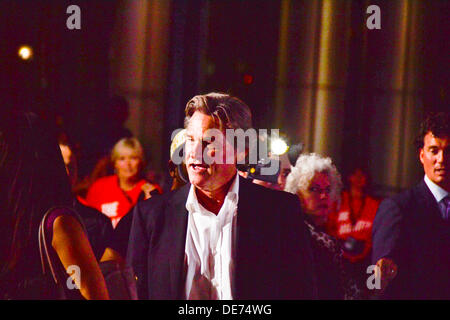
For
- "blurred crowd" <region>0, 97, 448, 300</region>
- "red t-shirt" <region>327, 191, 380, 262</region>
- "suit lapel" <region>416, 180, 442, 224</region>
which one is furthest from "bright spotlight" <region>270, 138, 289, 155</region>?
"suit lapel" <region>416, 180, 442, 224</region>

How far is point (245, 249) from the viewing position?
3000mm

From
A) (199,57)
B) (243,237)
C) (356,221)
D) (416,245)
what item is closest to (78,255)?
(243,237)

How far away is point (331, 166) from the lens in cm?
353

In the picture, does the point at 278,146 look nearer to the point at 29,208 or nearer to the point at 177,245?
the point at 177,245

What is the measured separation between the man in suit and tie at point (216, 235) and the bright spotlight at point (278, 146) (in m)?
0.36

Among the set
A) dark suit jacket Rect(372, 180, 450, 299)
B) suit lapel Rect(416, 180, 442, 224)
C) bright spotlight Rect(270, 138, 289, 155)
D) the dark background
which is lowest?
dark suit jacket Rect(372, 180, 450, 299)

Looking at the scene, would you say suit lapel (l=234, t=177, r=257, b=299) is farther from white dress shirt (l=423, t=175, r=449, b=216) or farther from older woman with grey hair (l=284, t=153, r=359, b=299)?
white dress shirt (l=423, t=175, r=449, b=216)

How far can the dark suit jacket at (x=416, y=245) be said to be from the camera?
3.36m

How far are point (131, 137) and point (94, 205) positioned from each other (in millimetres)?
513

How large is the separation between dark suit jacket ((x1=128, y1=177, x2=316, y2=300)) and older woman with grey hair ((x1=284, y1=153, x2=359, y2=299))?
0.08 metres

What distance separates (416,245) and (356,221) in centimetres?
39

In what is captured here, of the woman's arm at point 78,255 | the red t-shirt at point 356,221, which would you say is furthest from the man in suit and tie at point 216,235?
the red t-shirt at point 356,221

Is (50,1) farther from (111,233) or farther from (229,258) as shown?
(229,258)

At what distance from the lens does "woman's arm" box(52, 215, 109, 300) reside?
108 inches
